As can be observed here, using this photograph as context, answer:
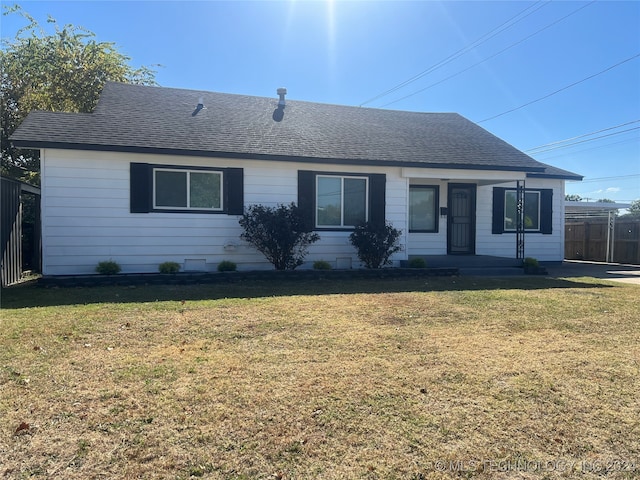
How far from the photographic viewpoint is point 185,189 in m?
9.99

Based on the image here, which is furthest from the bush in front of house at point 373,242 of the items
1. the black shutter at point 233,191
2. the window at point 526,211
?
the window at point 526,211

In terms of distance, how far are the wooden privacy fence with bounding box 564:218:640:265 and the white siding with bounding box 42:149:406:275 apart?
12128mm

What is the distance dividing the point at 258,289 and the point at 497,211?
8764 mm

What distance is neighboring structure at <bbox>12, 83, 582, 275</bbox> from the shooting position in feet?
30.5

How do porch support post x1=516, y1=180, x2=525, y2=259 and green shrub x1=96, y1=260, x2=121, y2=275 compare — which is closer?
green shrub x1=96, y1=260, x2=121, y2=275

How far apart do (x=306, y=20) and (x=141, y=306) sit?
989 centimetres

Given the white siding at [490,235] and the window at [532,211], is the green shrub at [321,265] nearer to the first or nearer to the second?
the white siding at [490,235]

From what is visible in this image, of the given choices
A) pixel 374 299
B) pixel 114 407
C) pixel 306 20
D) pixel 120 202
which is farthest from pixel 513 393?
pixel 306 20

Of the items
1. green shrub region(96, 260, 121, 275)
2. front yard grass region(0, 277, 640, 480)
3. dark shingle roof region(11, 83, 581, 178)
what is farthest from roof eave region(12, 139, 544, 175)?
front yard grass region(0, 277, 640, 480)

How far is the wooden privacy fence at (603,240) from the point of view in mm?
15641

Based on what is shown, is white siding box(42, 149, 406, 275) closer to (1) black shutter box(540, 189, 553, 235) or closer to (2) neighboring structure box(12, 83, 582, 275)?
(2) neighboring structure box(12, 83, 582, 275)

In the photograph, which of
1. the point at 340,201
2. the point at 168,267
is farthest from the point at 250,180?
the point at 168,267

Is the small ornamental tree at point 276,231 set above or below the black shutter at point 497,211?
below

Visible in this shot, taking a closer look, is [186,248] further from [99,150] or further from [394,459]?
[394,459]
